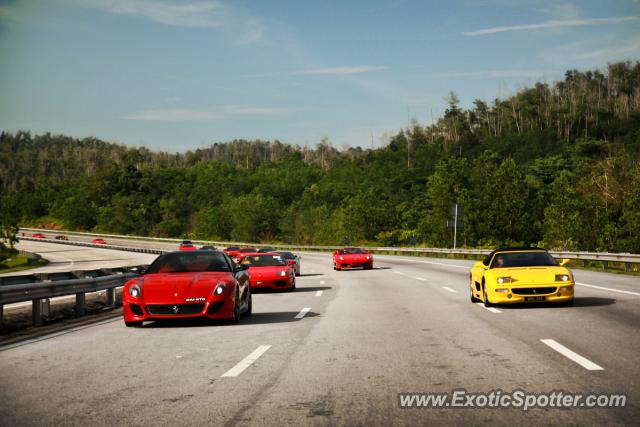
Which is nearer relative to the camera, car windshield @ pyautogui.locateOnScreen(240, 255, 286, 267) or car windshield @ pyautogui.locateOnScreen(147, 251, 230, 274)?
car windshield @ pyautogui.locateOnScreen(147, 251, 230, 274)

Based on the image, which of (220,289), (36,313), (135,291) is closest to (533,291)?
(220,289)

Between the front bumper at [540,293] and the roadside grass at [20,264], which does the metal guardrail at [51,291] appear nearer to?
the front bumper at [540,293]

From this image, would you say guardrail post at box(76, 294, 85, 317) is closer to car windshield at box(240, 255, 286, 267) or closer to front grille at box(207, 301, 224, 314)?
front grille at box(207, 301, 224, 314)

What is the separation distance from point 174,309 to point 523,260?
304 inches

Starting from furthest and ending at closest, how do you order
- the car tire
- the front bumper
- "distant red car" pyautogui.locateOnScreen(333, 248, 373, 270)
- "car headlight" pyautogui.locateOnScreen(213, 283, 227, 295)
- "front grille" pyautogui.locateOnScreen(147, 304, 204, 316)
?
"distant red car" pyautogui.locateOnScreen(333, 248, 373, 270), the car tire, the front bumper, "car headlight" pyautogui.locateOnScreen(213, 283, 227, 295), "front grille" pyautogui.locateOnScreen(147, 304, 204, 316)

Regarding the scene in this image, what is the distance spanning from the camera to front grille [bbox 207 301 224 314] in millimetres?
11912

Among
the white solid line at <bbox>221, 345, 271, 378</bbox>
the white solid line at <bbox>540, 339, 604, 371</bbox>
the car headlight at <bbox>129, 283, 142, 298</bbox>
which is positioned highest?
the car headlight at <bbox>129, 283, 142, 298</bbox>

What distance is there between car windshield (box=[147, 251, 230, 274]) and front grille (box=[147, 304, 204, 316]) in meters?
1.36

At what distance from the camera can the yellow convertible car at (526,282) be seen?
1438 centimetres

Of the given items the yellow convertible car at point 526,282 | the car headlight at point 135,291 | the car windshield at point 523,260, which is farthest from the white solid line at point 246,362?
the car windshield at point 523,260

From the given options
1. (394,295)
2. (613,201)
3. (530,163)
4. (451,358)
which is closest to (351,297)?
(394,295)

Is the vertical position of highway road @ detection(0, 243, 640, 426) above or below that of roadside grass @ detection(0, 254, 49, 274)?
above

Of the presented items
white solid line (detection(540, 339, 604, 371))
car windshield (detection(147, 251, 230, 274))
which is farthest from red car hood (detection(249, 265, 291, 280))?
white solid line (detection(540, 339, 604, 371))

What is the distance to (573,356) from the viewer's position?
328 inches
